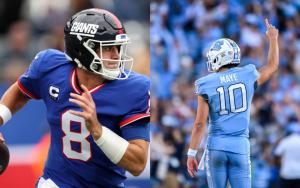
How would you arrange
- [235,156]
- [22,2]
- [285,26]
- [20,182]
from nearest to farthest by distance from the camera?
[235,156] → [20,182] → [22,2] → [285,26]

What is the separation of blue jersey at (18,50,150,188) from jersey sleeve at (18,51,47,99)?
17 millimetres

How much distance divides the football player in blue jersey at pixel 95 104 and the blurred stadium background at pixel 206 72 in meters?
2.01

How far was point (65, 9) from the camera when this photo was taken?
20.2 feet

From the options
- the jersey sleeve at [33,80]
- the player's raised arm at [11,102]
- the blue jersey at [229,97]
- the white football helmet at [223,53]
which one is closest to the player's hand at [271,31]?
the white football helmet at [223,53]

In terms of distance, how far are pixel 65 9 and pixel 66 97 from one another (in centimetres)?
325

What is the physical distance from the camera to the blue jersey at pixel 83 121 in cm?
292

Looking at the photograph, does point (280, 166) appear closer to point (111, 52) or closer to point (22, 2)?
point (22, 2)

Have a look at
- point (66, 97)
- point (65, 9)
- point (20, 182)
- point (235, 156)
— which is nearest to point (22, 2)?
point (65, 9)

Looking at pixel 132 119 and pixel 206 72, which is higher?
pixel 132 119

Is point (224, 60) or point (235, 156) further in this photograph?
point (235, 156)

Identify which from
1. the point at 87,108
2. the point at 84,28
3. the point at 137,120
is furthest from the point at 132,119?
the point at 84,28

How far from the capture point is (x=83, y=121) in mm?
2943

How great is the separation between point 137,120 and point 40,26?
10.9 feet

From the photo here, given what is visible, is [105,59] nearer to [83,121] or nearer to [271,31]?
[83,121]
